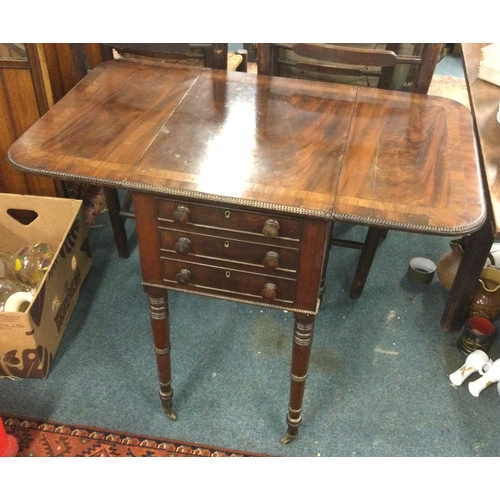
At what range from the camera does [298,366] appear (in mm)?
1238

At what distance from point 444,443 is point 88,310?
3.86 ft

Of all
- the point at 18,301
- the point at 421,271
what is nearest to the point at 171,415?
the point at 18,301

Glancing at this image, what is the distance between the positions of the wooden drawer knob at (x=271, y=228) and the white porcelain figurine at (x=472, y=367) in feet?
3.00

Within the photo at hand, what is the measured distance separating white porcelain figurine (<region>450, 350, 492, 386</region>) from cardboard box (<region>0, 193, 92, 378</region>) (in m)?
1.21

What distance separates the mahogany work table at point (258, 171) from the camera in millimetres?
966

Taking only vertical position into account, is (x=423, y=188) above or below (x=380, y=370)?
above

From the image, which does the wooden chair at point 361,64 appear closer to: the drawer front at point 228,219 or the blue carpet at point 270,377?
the blue carpet at point 270,377

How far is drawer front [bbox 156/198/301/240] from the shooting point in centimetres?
98

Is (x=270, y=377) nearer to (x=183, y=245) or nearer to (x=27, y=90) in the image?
(x=183, y=245)

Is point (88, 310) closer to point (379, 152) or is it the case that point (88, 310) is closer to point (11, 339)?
point (11, 339)

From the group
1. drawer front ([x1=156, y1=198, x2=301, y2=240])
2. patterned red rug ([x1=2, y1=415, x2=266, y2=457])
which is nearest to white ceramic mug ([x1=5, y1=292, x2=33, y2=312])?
patterned red rug ([x1=2, y1=415, x2=266, y2=457])

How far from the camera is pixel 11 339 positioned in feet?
4.70

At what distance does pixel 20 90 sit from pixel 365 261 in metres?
1.24

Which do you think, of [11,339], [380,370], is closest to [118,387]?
[11,339]
